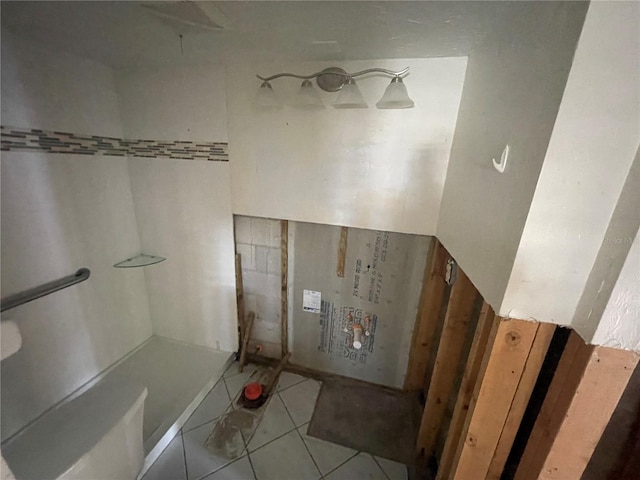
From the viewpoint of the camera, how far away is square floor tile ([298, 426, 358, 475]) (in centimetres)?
137

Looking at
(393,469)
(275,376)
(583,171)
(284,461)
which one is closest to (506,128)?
(583,171)

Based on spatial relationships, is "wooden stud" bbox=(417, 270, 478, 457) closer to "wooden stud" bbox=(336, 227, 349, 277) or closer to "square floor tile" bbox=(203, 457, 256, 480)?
"wooden stud" bbox=(336, 227, 349, 277)

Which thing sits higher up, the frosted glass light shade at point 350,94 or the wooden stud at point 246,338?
the frosted glass light shade at point 350,94

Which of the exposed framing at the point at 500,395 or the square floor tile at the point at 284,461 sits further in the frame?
the square floor tile at the point at 284,461

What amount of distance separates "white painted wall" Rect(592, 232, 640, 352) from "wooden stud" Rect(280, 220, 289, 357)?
1.40m

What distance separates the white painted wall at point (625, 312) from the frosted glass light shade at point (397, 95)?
2.85 ft

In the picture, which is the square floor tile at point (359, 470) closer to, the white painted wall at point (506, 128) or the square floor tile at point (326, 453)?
the square floor tile at point (326, 453)

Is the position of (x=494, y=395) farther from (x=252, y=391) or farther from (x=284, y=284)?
(x=252, y=391)

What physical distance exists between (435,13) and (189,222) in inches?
64.7

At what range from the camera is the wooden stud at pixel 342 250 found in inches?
63.0

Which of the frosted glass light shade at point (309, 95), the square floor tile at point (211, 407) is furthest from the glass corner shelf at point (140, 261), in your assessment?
the frosted glass light shade at point (309, 95)

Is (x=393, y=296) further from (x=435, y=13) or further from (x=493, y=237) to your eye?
(x=435, y=13)

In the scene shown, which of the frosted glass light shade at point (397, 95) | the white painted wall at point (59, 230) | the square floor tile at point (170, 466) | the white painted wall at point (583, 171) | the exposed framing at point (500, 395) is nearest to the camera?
the white painted wall at point (583, 171)

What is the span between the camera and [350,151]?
138 centimetres
